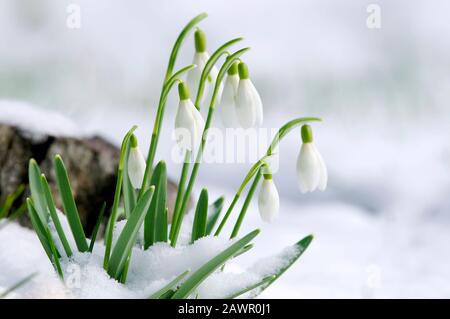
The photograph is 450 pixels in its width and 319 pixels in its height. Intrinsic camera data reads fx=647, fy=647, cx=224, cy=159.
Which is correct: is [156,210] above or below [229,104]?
below

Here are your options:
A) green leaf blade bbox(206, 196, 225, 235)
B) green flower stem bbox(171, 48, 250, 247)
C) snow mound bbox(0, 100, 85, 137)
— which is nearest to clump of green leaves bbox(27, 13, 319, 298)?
green flower stem bbox(171, 48, 250, 247)

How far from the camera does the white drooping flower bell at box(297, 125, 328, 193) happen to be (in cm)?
113

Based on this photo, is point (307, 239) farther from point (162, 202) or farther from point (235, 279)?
point (162, 202)

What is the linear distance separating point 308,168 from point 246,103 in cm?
16

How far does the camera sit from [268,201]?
1182 millimetres

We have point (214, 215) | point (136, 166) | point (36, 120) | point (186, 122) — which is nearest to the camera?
point (186, 122)

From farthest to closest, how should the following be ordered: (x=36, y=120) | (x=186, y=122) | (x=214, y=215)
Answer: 1. (x=36, y=120)
2. (x=214, y=215)
3. (x=186, y=122)

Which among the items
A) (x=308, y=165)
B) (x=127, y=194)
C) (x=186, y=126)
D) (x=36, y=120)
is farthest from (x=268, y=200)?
(x=36, y=120)

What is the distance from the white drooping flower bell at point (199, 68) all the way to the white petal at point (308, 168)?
0.73 feet

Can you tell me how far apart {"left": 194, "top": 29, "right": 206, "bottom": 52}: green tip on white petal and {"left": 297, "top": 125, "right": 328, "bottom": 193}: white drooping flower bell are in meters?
0.25

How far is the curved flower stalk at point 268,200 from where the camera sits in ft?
3.88

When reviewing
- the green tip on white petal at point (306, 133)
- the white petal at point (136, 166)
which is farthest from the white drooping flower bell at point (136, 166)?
the green tip on white petal at point (306, 133)

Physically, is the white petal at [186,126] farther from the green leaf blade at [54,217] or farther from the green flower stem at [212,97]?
the green leaf blade at [54,217]

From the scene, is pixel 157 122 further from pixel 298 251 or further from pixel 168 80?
pixel 298 251
